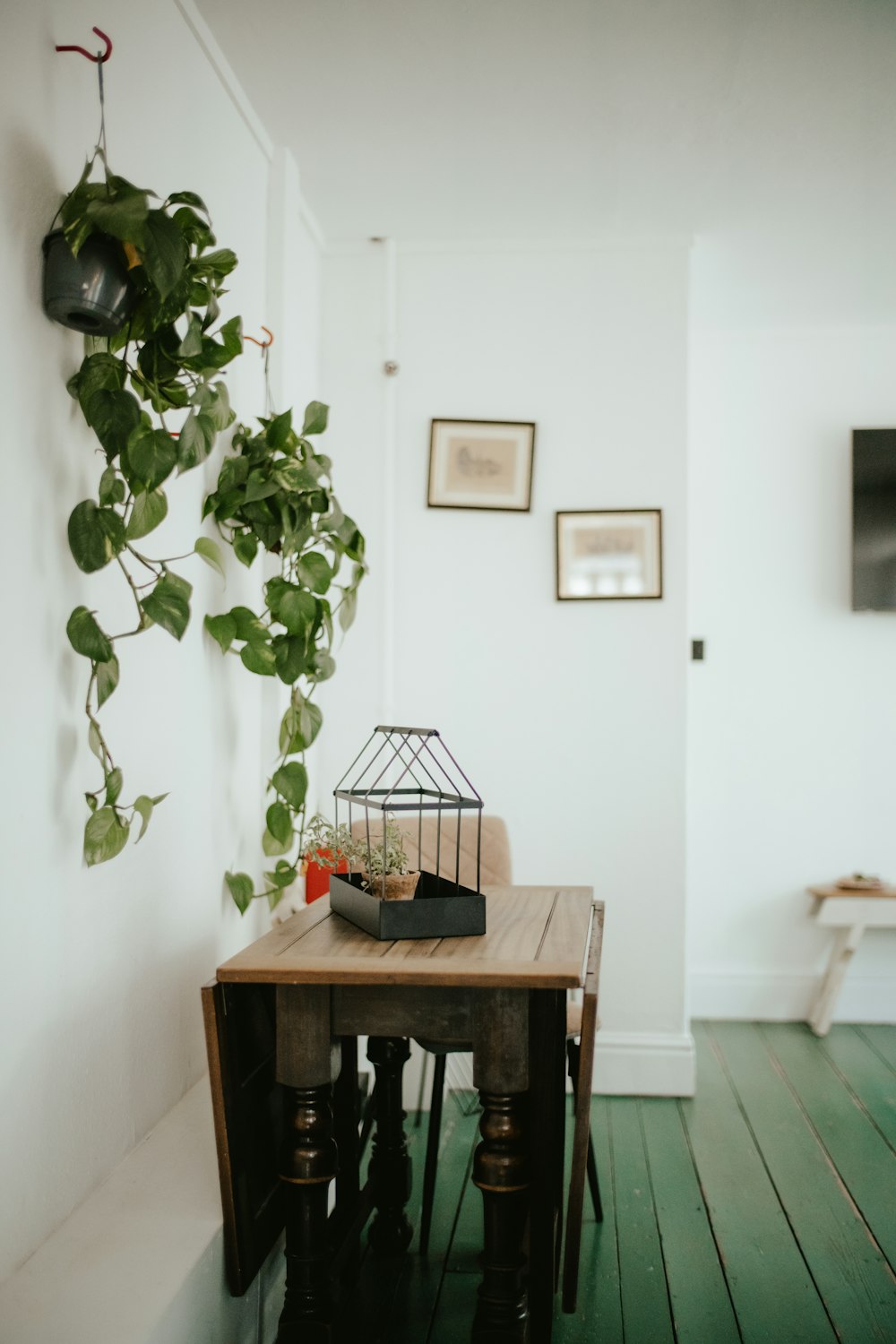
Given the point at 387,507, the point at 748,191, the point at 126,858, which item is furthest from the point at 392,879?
the point at 748,191

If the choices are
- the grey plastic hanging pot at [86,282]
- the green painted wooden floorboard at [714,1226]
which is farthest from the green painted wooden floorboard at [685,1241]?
the grey plastic hanging pot at [86,282]

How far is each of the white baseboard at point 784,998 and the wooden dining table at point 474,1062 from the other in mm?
2567

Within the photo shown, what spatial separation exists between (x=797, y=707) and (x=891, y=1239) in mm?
2252

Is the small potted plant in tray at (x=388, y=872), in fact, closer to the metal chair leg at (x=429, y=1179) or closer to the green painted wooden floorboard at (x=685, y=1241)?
the metal chair leg at (x=429, y=1179)

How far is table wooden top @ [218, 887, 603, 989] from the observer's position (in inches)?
64.8

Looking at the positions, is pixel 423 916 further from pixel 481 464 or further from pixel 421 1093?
pixel 481 464

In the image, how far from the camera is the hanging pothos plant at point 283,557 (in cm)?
238

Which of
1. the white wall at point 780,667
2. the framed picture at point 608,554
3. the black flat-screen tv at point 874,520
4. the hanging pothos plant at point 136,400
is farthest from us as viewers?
the white wall at point 780,667

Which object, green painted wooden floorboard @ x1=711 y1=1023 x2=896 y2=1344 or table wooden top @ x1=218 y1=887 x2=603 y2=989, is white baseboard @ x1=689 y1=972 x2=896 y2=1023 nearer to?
green painted wooden floorboard @ x1=711 y1=1023 x2=896 y2=1344

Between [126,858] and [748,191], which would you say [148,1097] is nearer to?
[126,858]

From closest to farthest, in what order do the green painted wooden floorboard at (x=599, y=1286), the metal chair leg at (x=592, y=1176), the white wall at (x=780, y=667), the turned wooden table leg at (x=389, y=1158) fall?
1. the green painted wooden floorboard at (x=599, y=1286)
2. the metal chair leg at (x=592, y=1176)
3. the turned wooden table leg at (x=389, y=1158)
4. the white wall at (x=780, y=667)

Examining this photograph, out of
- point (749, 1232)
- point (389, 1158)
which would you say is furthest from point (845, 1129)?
point (389, 1158)

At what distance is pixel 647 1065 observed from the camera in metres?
3.39

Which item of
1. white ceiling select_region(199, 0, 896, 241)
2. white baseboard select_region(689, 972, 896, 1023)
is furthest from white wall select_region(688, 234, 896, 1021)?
white ceiling select_region(199, 0, 896, 241)
